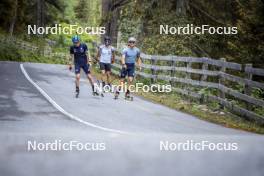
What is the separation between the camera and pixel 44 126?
7945mm

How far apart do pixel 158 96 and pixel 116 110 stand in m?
4.27

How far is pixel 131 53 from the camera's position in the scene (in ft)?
39.6

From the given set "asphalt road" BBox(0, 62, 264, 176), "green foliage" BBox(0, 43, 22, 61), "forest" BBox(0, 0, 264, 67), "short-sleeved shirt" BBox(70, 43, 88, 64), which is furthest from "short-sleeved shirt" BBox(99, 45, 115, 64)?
"green foliage" BBox(0, 43, 22, 61)

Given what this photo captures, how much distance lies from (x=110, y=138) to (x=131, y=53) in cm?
519

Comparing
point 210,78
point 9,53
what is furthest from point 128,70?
point 9,53

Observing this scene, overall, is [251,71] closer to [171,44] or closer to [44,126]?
[44,126]

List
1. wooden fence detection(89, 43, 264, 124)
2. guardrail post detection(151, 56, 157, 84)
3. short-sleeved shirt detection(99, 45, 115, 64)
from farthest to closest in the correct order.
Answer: guardrail post detection(151, 56, 157, 84)
short-sleeved shirt detection(99, 45, 115, 64)
wooden fence detection(89, 43, 264, 124)

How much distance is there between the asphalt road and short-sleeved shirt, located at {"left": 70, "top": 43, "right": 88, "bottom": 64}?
973 millimetres

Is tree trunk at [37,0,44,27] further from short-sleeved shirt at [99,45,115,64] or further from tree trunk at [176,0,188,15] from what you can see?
tree trunk at [176,0,188,15]

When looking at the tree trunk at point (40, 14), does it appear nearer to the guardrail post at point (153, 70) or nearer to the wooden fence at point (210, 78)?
the wooden fence at point (210, 78)

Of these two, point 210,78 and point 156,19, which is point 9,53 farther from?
point 210,78

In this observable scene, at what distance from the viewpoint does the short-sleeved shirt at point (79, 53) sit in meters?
11.6

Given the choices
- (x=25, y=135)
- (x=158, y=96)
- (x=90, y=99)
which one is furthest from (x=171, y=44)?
(x=25, y=135)

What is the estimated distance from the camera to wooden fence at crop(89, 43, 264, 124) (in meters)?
10.9
